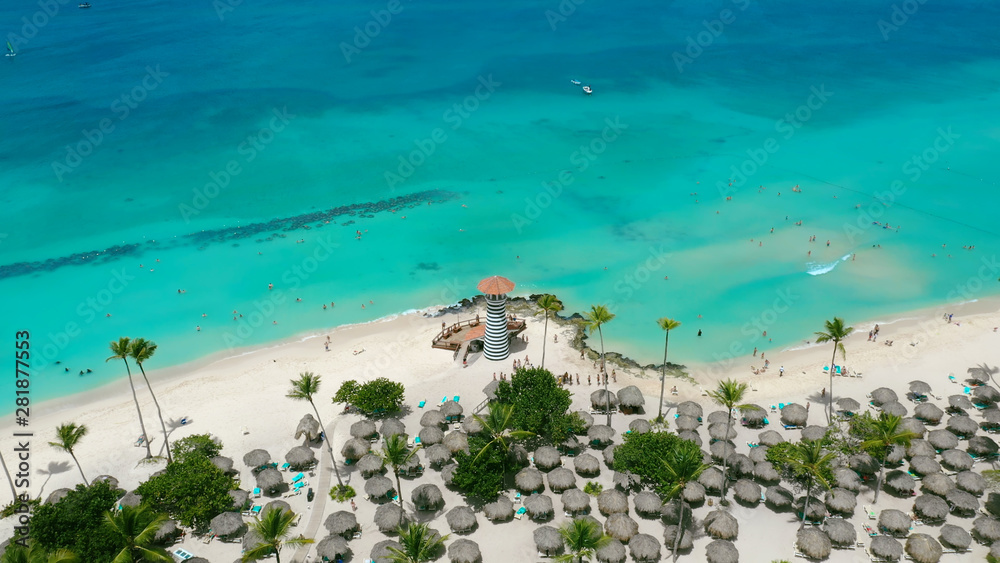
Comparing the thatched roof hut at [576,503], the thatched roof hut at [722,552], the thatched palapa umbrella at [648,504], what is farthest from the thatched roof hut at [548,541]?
the thatched roof hut at [722,552]

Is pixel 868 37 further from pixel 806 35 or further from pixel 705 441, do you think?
pixel 705 441

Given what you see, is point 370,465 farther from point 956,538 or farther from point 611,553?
Result: point 956,538

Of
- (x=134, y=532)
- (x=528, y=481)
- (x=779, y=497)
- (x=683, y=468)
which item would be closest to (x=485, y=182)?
(x=528, y=481)

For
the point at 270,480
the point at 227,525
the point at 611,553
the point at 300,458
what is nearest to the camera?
the point at 611,553

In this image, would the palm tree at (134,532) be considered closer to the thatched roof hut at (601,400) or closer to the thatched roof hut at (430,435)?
the thatched roof hut at (430,435)

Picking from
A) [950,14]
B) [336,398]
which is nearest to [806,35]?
[950,14]

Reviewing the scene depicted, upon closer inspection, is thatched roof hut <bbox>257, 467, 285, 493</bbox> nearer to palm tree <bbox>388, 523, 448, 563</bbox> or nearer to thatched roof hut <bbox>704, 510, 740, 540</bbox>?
palm tree <bbox>388, 523, 448, 563</bbox>
